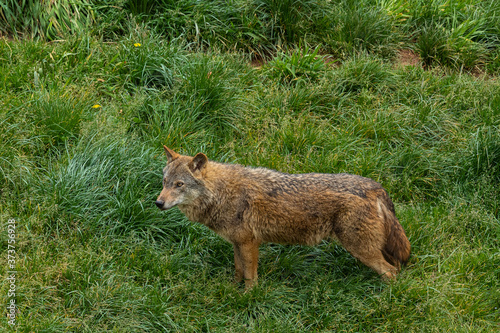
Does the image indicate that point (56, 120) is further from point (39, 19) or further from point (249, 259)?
point (249, 259)

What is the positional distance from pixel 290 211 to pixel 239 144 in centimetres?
208

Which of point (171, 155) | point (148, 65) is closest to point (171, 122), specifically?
point (148, 65)

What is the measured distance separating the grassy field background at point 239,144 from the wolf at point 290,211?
351 millimetres

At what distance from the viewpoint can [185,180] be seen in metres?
5.62

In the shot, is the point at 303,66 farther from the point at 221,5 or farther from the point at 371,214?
the point at 371,214

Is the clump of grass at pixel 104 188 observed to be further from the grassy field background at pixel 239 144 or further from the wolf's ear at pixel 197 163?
the wolf's ear at pixel 197 163

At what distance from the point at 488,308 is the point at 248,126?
3.94 meters

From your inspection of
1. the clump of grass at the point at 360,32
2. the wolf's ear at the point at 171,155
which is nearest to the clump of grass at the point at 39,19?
the wolf's ear at the point at 171,155

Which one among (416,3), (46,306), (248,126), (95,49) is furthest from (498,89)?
(46,306)

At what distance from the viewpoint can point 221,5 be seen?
9219 millimetres

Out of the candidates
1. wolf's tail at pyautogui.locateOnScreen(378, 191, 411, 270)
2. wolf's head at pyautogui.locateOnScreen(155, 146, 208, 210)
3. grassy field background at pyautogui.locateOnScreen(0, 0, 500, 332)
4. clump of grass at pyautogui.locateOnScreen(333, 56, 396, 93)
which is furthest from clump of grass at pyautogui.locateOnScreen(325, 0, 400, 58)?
wolf's head at pyautogui.locateOnScreen(155, 146, 208, 210)

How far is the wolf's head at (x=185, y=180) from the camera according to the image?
5578 millimetres

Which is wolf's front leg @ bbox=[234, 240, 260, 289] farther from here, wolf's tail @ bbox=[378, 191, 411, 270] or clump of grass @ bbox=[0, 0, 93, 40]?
clump of grass @ bbox=[0, 0, 93, 40]

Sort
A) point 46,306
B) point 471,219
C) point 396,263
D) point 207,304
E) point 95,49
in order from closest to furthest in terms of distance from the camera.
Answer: point 46,306
point 207,304
point 396,263
point 471,219
point 95,49
